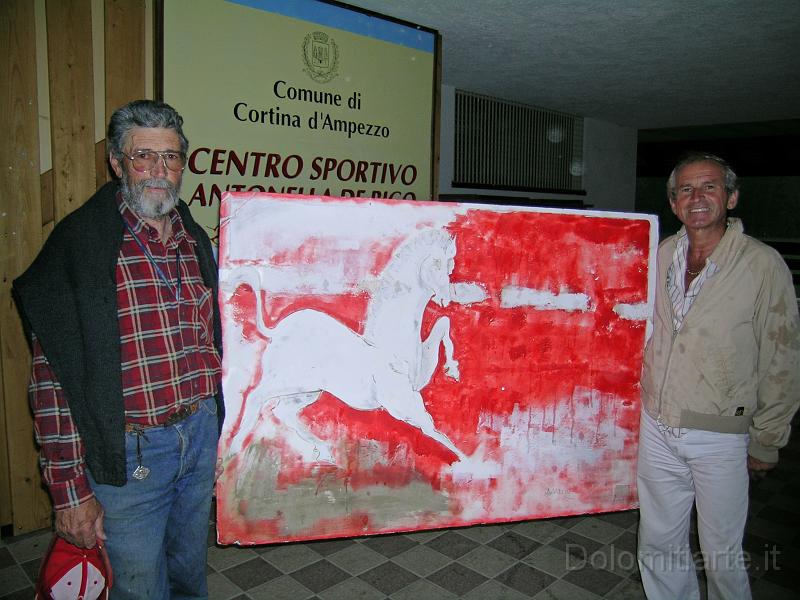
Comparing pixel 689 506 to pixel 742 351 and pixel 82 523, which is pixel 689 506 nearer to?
pixel 742 351

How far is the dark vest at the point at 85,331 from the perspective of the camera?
135 centimetres

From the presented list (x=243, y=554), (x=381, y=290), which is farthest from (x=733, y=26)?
(x=243, y=554)

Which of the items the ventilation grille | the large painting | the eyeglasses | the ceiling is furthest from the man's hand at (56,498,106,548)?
the ventilation grille

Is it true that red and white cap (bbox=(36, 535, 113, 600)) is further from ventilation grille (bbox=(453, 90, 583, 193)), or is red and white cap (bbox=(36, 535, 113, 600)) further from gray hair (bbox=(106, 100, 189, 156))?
ventilation grille (bbox=(453, 90, 583, 193))

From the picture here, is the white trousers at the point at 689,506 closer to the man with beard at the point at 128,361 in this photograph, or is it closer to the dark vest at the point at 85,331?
the man with beard at the point at 128,361

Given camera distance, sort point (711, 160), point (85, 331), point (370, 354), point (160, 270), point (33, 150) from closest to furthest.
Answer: point (85, 331)
point (160, 270)
point (711, 160)
point (370, 354)
point (33, 150)

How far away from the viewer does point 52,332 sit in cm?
135

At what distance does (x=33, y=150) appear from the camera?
8.17ft

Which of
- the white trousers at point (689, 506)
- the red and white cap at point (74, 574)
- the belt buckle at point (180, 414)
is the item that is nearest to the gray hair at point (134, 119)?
the belt buckle at point (180, 414)

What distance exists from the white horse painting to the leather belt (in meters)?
0.33

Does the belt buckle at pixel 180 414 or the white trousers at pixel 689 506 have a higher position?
the belt buckle at pixel 180 414

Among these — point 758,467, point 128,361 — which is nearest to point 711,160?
point 758,467

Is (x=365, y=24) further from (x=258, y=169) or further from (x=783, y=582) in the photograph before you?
(x=783, y=582)

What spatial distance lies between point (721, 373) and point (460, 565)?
49.6 inches
